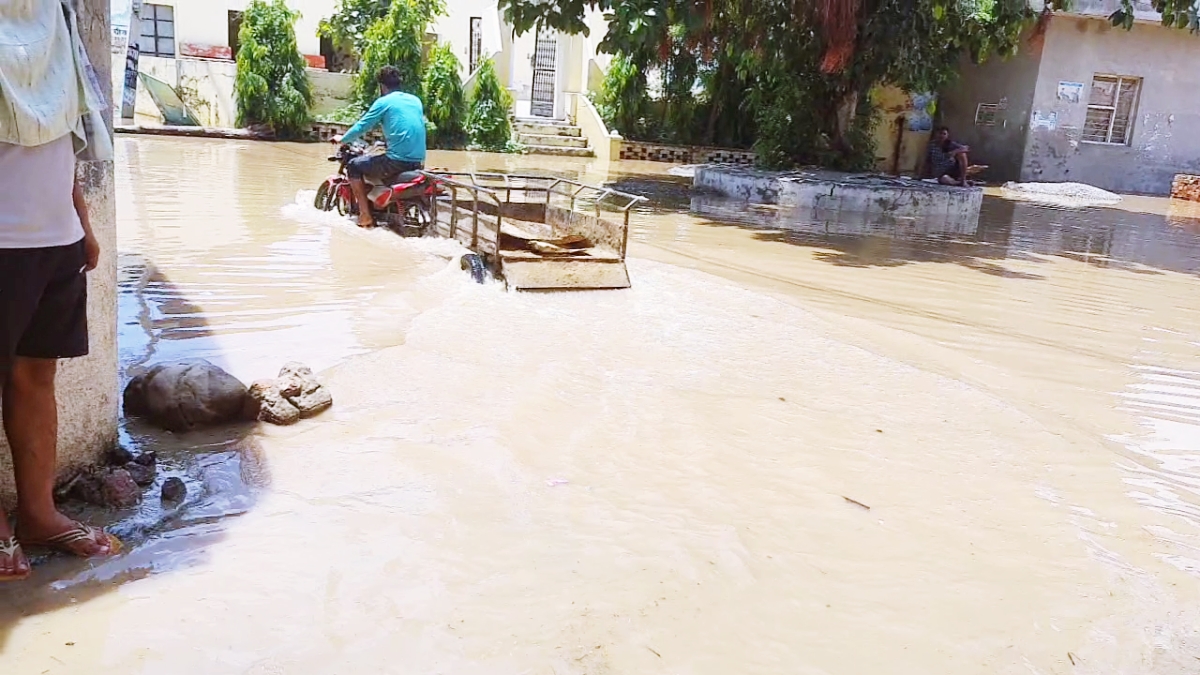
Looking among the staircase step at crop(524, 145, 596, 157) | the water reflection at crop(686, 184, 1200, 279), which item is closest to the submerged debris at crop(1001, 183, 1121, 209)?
the water reflection at crop(686, 184, 1200, 279)

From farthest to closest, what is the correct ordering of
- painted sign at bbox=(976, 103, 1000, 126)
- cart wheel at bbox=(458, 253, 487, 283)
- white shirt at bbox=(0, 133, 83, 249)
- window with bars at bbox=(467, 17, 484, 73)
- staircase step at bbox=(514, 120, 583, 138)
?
window with bars at bbox=(467, 17, 484, 73), staircase step at bbox=(514, 120, 583, 138), painted sign at bbox=(976, 103, 1000, 126), cart wheel at bbox=(458, 253, 487, 283), white shirt at bbox=(0, 133, 83, 249)

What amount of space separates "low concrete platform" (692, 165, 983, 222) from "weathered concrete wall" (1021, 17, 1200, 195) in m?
7.97

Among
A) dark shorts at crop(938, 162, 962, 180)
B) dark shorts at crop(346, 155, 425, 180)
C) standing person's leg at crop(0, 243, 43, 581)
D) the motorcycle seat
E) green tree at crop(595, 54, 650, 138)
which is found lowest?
standing person's leg at crop(0, 243, 43, 581)

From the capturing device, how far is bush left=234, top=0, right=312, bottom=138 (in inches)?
778

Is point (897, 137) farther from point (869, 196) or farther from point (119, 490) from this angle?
point (119, 490)

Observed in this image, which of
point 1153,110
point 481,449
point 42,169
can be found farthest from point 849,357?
point 1153,110

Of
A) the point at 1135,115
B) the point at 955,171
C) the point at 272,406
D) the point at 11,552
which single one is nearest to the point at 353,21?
the point at 955,171

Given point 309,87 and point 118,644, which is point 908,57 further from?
point 118,644

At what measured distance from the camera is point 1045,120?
20984mm

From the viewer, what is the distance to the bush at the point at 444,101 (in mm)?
21125

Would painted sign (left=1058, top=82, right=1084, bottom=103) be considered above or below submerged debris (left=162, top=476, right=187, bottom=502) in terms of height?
above

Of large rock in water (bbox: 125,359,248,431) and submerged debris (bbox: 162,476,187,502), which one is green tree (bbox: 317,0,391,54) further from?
submerged debris (bbox: 162,476,187,502)

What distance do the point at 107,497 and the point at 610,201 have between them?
10835mm

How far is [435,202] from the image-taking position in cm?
866
